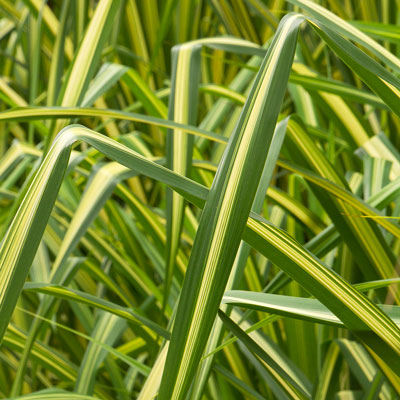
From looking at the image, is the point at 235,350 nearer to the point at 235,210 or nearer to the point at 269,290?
the point at 269,290

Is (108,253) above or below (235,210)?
below

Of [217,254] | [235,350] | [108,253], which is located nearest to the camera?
[217,254]

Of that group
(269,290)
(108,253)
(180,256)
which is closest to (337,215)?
(269,290)

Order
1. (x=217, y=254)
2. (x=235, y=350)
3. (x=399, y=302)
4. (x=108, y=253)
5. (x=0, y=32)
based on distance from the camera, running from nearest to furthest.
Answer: (x=217, y=254) < (x=399, y=302) < (x=235, y=350) < (x=108, y=253) < (x=0, y=32)

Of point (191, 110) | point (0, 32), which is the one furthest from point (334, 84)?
point (0, 32)

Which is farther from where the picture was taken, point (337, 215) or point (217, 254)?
point (337, 215)

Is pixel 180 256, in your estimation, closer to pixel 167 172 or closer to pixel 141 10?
pixel 167 172

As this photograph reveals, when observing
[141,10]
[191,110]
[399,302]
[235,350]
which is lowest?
[235,350]
